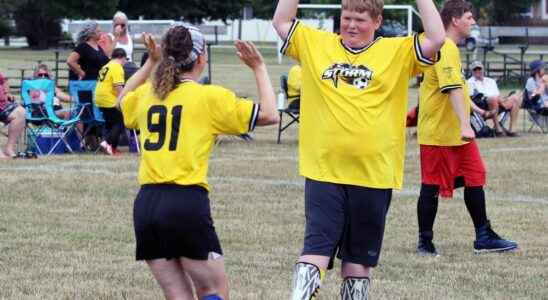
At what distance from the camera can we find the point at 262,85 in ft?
19.3

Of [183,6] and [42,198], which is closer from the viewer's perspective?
[42,198]

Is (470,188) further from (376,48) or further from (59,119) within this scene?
(59,119)

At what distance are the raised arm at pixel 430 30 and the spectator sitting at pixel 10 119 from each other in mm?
10563

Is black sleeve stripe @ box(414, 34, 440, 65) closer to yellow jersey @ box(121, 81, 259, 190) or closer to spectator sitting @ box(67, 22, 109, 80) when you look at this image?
yellow jersey @ box(121, 81, 259, 190)

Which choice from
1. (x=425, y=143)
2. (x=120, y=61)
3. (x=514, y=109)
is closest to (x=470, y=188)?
(x=425, y=143)

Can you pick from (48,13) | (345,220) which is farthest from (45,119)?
(48,13)

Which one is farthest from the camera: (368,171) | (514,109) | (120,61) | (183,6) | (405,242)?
(183,6)

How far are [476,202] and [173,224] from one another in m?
4.25

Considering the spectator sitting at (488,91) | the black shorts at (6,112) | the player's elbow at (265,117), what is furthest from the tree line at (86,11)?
the player's elbow at (265,117)

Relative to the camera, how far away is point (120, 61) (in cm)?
1647

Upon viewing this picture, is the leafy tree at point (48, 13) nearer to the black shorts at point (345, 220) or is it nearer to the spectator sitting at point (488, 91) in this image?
the spectator sitting at point (488, 91)

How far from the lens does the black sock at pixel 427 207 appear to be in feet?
30.6

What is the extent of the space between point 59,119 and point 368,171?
11335 mm

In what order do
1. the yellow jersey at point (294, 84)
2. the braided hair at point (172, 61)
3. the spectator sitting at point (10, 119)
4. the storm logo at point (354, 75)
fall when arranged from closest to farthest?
1. the braided hair at point (172, 61)
2. the storm logo at point (354, 75)
3. the spectator sitting at point (10, 119)
4. the yellow jersey at point (294, 84)
